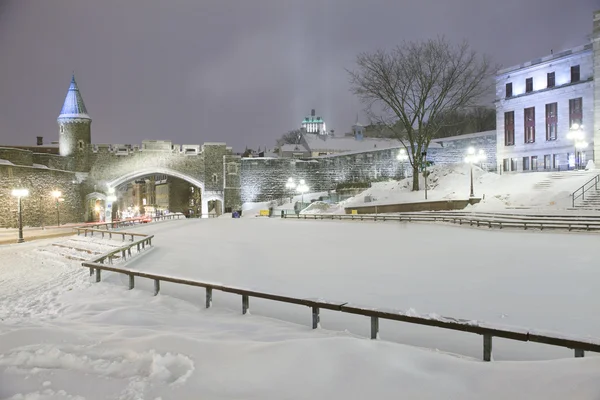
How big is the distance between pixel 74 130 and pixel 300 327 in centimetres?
4459

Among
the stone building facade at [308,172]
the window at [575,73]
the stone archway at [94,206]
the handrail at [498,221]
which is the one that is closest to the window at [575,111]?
the window at [575,73]

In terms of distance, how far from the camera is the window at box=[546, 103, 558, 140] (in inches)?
1345

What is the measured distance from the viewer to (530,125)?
118 feet

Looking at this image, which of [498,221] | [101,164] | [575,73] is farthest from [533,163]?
[101,164]

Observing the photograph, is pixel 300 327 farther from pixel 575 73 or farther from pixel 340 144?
pixel 340 144

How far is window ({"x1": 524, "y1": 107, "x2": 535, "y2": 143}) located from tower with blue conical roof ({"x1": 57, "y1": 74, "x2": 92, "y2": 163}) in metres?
40.8

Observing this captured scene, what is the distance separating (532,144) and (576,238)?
2371 centimetres

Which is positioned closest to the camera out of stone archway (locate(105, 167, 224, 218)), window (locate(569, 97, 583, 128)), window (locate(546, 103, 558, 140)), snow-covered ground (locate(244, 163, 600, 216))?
snow-covered ground (locate(244, 163, 600, 216))

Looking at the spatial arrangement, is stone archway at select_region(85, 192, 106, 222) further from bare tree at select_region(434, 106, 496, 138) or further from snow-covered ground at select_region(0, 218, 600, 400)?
bare tree at select_region(434, 106, 496, 138)

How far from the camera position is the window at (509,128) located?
3744 cm

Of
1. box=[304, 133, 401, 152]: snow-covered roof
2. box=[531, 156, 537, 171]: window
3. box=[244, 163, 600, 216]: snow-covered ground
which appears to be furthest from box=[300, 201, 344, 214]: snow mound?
box=[304, 133, 401, 152]: snow-covered roof

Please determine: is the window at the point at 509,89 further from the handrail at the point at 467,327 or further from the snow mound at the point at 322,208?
the handrail at the point at 467,327

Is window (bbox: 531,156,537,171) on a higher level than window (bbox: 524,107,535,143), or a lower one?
lower

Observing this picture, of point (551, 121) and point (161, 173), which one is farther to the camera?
point (161, 173)
